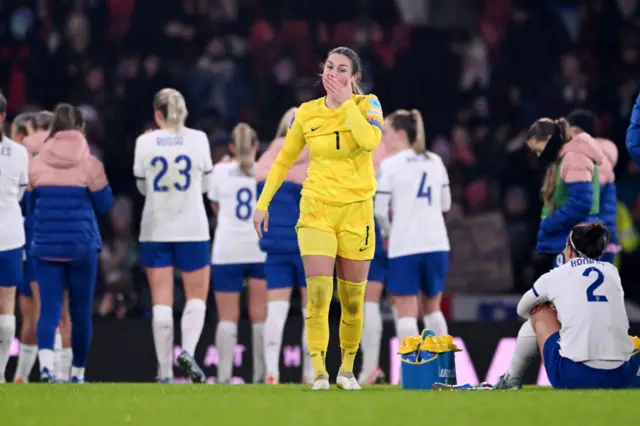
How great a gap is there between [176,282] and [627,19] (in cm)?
740

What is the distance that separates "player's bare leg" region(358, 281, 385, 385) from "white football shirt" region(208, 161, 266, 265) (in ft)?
3.33

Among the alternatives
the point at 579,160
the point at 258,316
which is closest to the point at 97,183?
the point at 258,316

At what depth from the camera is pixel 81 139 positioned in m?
10.6

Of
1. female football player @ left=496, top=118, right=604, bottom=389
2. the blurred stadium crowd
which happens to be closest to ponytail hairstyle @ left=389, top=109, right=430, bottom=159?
female football player @ left=496, top=118, right=604, bottom=389

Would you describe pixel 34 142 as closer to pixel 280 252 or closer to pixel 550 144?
pixel 280 252

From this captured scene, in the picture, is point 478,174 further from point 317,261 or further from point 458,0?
point 317,261

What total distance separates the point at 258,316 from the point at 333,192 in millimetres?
4144

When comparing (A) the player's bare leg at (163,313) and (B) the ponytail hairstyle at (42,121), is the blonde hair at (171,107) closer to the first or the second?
(A) the player's bare leg at (163,313)

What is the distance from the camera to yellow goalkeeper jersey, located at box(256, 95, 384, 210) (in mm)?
8234

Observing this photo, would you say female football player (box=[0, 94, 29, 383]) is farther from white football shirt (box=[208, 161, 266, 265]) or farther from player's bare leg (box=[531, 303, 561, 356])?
player's bare leg (box=[531, 303, 561, 356])

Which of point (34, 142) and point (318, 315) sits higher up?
point (34, 142)

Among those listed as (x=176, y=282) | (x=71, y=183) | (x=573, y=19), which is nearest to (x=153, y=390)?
(x=71, y=183)

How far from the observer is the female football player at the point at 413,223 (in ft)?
36.7

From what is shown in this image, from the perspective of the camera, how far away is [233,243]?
11.9 meters
